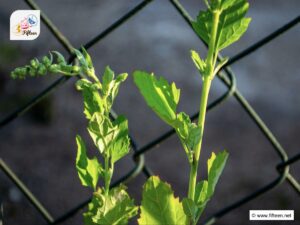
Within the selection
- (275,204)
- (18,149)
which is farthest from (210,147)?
(18,149)

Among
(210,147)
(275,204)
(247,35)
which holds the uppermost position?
(247,35)

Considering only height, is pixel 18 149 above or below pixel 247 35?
above

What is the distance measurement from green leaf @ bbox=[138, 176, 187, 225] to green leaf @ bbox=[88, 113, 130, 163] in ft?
0.09

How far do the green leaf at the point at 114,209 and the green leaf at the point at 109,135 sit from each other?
0.02 metres

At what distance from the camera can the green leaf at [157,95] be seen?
0.27 m

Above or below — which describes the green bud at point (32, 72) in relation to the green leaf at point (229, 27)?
above

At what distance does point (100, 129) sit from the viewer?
0.29 meters

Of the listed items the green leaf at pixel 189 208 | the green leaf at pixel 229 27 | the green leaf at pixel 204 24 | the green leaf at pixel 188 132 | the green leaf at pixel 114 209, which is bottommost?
the green leaf at pixel 189 208

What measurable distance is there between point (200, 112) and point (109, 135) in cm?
4

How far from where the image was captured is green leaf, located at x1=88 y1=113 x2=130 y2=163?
0.29m

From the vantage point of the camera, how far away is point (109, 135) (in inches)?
11.6

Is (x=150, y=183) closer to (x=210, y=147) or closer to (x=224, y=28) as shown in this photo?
(x=224, y=28)

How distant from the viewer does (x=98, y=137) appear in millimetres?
295

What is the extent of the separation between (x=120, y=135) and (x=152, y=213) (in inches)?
1.6
